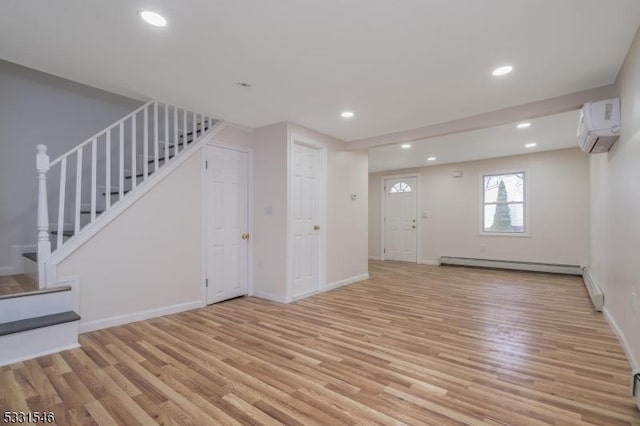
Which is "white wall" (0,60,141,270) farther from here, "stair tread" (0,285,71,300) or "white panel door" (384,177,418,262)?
"white panel door" (384,177,418,262)

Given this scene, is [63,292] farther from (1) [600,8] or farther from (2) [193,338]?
(1) [600,8]

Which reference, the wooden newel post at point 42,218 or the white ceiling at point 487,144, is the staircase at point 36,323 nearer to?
the wooden newel post at point 42,218

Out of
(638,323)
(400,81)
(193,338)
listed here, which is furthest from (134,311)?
(638,323)

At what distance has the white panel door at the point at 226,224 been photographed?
13.4 ft

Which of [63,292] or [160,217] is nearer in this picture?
[63,292]

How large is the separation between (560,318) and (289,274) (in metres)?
3.25

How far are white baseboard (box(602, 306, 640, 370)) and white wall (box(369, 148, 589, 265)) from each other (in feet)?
9.96

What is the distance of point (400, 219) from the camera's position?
27.1ft

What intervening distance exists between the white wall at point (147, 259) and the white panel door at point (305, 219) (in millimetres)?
1281

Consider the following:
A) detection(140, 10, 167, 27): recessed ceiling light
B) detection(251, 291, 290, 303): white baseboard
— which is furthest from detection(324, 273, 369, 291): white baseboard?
detection(140, 10, 167, 27): recessed ceiling light

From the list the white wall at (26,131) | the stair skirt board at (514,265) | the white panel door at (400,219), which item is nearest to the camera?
the white wall at (26,131)

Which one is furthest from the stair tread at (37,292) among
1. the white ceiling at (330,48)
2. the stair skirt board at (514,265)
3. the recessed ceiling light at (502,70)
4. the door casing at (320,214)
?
the stair skirt board at (514,265)

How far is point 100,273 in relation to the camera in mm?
3113

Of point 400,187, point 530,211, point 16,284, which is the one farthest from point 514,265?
point 16,284
